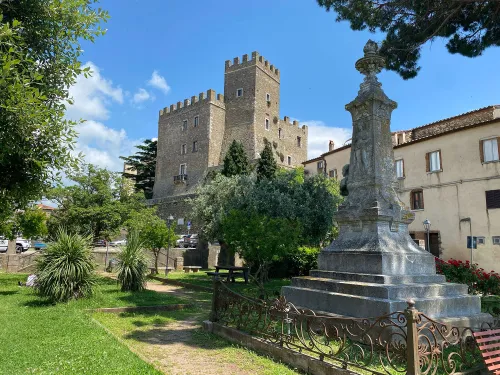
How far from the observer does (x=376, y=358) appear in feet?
15.7

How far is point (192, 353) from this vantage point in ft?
18.2

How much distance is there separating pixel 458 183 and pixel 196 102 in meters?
34.4

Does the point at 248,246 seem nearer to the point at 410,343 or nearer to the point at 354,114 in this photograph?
the point at 354,114

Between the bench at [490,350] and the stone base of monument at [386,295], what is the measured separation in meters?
1.05

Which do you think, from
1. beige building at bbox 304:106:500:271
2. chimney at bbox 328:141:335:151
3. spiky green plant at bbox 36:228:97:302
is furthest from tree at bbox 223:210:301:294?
chimney at bbox 328:141:335:151

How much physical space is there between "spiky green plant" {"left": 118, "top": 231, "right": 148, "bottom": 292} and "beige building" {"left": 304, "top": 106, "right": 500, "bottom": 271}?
55.7 ft

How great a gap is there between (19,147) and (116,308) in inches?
197

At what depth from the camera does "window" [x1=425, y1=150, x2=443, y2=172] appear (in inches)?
907

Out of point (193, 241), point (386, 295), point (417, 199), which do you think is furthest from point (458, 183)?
point (193, 241)

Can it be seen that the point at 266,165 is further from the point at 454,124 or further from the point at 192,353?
the point at 192,353

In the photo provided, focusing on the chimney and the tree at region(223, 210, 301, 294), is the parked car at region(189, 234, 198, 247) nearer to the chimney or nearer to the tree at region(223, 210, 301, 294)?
the chimney

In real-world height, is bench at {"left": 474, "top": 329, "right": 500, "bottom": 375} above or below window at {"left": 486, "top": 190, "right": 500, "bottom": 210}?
below

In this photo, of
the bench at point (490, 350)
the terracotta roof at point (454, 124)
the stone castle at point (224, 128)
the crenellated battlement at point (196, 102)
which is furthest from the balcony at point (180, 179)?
the bench at point (490, 350)

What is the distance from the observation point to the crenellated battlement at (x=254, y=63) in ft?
151
